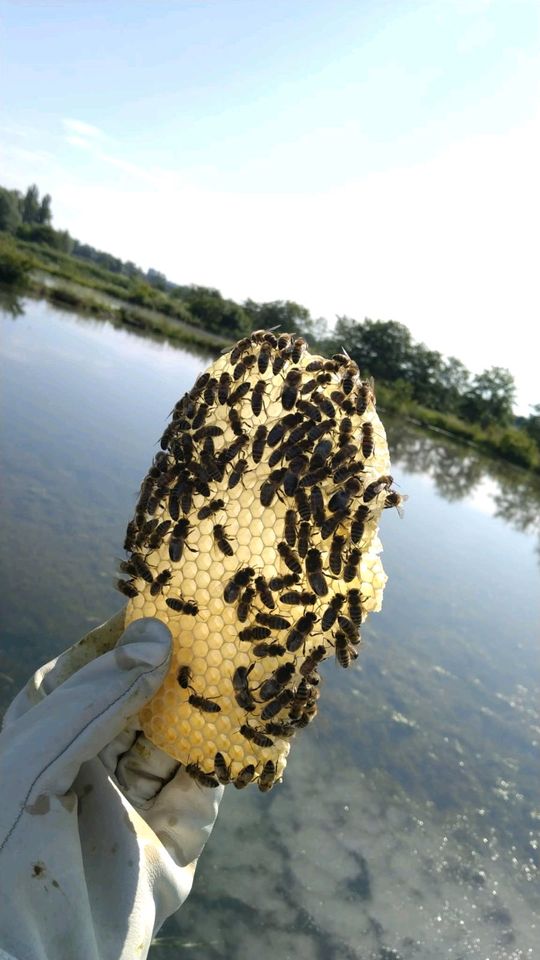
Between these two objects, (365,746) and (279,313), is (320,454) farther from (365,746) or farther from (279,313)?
(279,313)

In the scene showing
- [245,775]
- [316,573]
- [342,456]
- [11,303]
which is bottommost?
[11,303]

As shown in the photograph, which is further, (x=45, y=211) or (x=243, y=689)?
(x=45, y=211)

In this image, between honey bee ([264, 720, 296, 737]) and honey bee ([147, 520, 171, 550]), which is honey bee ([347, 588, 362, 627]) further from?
honey bee ([147, 520, 171, 550])

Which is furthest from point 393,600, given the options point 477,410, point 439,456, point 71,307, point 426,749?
point 477,410

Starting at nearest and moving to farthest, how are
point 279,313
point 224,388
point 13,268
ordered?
point 224,388 → point 13,268 → point 279,313

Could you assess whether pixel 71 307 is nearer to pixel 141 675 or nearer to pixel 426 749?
pixel 426 749

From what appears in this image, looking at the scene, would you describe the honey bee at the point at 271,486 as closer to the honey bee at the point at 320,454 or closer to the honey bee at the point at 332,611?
the honey bee at the point at 320,454

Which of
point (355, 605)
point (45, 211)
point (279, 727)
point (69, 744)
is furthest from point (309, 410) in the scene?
point (45, 211)
